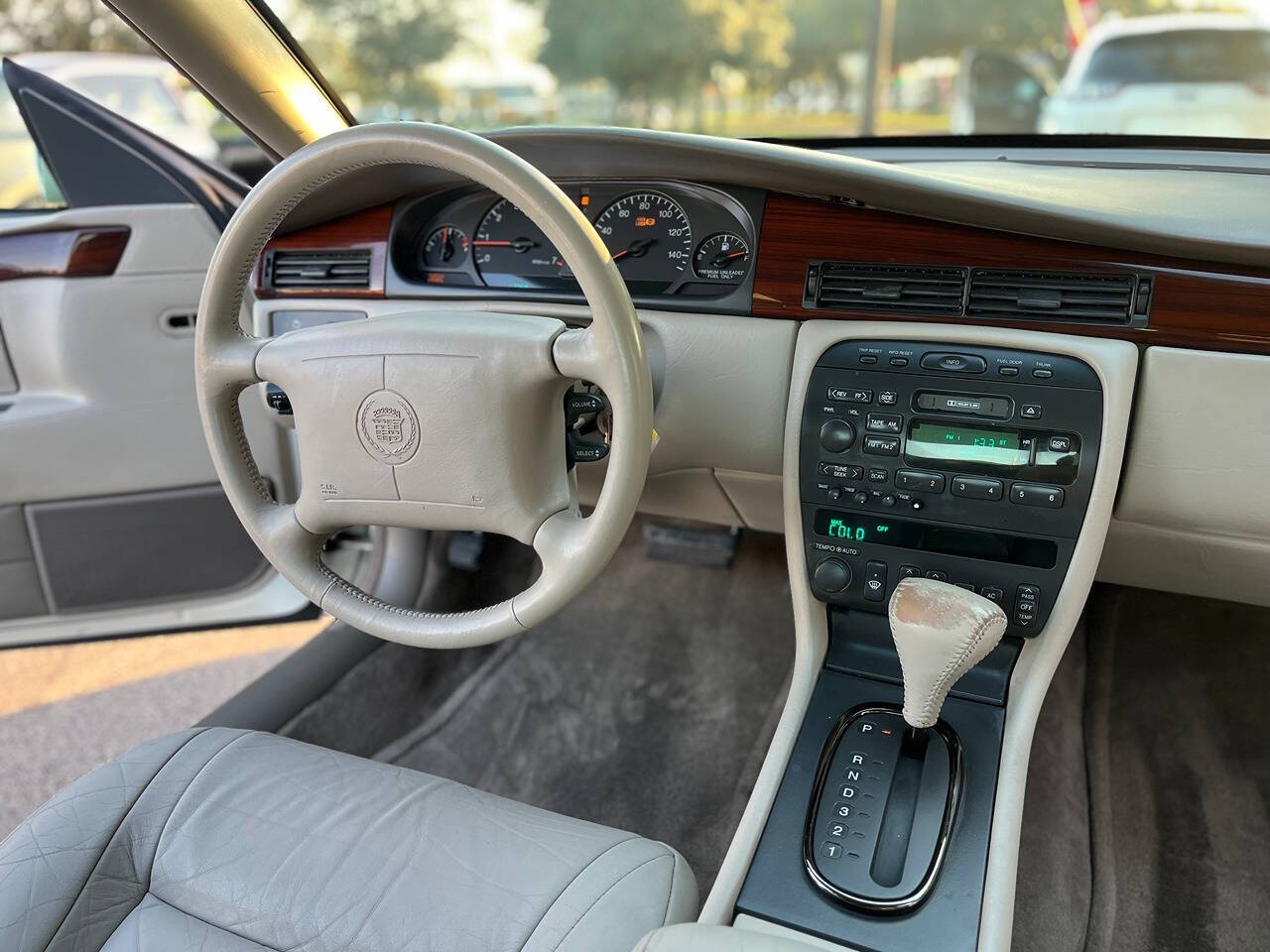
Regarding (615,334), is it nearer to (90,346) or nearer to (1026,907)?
(1026,907)

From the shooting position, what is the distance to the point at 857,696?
1.29 m

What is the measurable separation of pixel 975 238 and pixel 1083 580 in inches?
17.4

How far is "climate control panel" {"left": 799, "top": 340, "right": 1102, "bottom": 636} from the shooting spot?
1.15 m

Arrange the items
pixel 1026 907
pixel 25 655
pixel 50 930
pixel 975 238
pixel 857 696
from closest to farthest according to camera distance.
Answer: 1. pixel 50 930
2. pixel 975 238
3. pixel 857 696
4. pixel 1026 907
5. pixel 25 655

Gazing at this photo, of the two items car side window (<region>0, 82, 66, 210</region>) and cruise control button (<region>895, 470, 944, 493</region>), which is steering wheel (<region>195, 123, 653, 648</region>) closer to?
cruise control button (<region>895, 470, 944, 493</region>)

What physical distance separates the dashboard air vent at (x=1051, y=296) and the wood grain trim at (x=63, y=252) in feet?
5.13

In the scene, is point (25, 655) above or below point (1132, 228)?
below

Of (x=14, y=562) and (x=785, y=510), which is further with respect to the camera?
(x=14, y=562)

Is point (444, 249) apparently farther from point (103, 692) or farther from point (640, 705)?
point (103, 692)

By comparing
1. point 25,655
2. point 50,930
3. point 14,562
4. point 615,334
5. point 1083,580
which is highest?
point 615,334

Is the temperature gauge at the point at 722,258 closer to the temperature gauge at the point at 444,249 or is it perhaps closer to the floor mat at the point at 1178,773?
the temperature gauge at the point at 444,249

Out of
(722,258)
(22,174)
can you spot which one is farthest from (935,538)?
(22,174)

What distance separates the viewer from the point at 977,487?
1.19m

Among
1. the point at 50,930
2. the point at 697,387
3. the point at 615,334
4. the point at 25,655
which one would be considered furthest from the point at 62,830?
the point at 25,655
